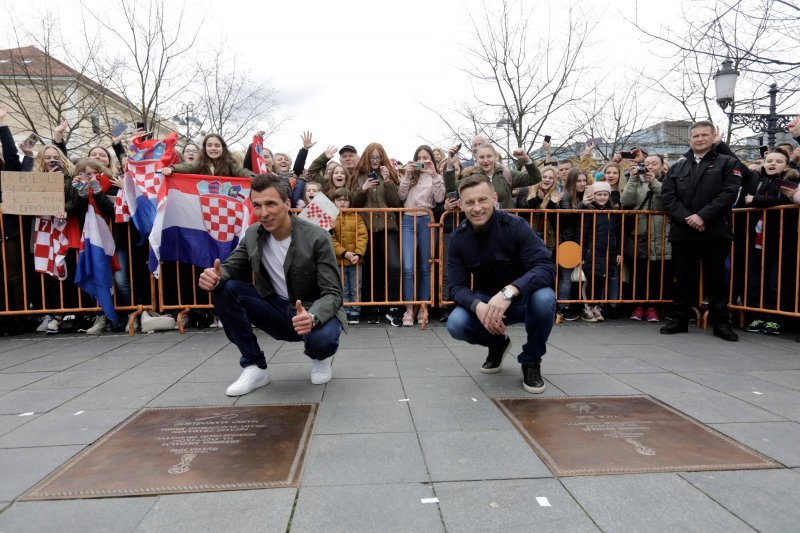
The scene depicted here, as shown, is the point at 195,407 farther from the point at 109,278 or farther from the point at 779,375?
the point at 779,375

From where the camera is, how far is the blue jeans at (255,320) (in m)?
3.56

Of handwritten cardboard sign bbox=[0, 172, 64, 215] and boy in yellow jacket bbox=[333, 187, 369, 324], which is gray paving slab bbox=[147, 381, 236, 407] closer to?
boy in yellow jacket bbox=[333, 187, 369, 324]

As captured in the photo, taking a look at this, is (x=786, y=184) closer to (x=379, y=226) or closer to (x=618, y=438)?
(x=618, y=438)

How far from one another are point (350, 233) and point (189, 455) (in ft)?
12.9

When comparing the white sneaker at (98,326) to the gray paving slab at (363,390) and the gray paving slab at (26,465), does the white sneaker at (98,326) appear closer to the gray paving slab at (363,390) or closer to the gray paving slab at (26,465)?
the gray paving slab at (26,465)

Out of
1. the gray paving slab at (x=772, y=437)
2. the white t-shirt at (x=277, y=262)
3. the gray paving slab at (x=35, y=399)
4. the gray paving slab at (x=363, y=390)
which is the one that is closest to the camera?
the gray paving slab at (x=772, y=437)

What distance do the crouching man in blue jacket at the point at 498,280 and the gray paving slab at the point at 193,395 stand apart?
182 cm

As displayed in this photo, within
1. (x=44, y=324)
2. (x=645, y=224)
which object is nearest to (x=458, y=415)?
(x=645, y=224)

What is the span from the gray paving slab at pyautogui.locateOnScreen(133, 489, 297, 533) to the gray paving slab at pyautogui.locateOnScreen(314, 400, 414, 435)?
28.5 inches

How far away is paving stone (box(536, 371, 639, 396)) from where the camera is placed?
3486mm

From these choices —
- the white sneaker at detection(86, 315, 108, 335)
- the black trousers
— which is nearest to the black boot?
the black trousers

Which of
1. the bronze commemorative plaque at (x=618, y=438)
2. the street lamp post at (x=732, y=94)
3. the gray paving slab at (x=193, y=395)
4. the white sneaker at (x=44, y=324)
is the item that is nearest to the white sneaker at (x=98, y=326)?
the white sneaker at (x=44, y=324)

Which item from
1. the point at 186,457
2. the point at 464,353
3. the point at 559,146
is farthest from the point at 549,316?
the point at 559,146

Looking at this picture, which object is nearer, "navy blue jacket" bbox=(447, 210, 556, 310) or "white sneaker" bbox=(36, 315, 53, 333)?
"navy blue jacket" bbox=(447, 210, 556, 310)
